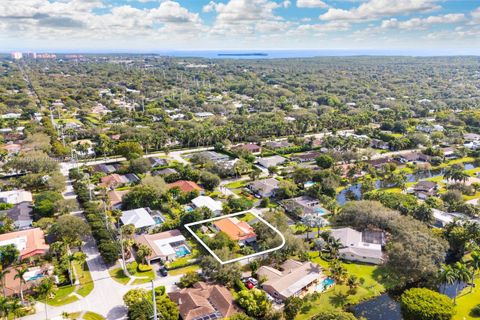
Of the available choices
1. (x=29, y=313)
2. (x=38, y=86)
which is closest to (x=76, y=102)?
(x=38, y=86)

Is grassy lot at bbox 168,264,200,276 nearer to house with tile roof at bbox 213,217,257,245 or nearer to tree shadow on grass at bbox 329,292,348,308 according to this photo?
house with tile roof at bbox 213,217,257,245

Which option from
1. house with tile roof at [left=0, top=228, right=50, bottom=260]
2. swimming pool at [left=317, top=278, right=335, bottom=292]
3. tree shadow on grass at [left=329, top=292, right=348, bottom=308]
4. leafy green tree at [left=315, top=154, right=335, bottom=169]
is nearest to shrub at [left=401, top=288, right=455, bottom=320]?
tree shadow on grass at [left=329, top=292, right=348, bottom=308]

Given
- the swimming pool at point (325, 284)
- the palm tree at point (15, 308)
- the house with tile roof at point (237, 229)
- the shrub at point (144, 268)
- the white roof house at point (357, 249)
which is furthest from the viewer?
the house with tile roof at point (237, 229)

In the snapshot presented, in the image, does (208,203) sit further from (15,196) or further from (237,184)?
(15,196)

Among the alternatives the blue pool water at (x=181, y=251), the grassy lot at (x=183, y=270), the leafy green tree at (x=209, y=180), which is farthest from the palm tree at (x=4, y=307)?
the leafy green tree at (x=209, y=180)

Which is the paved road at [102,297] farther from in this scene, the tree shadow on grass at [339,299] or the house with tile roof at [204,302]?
the tree shadow on grass at [339,299]

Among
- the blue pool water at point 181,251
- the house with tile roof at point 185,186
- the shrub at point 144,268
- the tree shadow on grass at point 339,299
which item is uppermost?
the house with tile roof at point 185,186

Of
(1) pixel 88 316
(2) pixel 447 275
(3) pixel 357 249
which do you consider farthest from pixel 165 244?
(2) pixel 447 275

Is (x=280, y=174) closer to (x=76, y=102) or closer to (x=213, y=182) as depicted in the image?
(x=213, y=182)
